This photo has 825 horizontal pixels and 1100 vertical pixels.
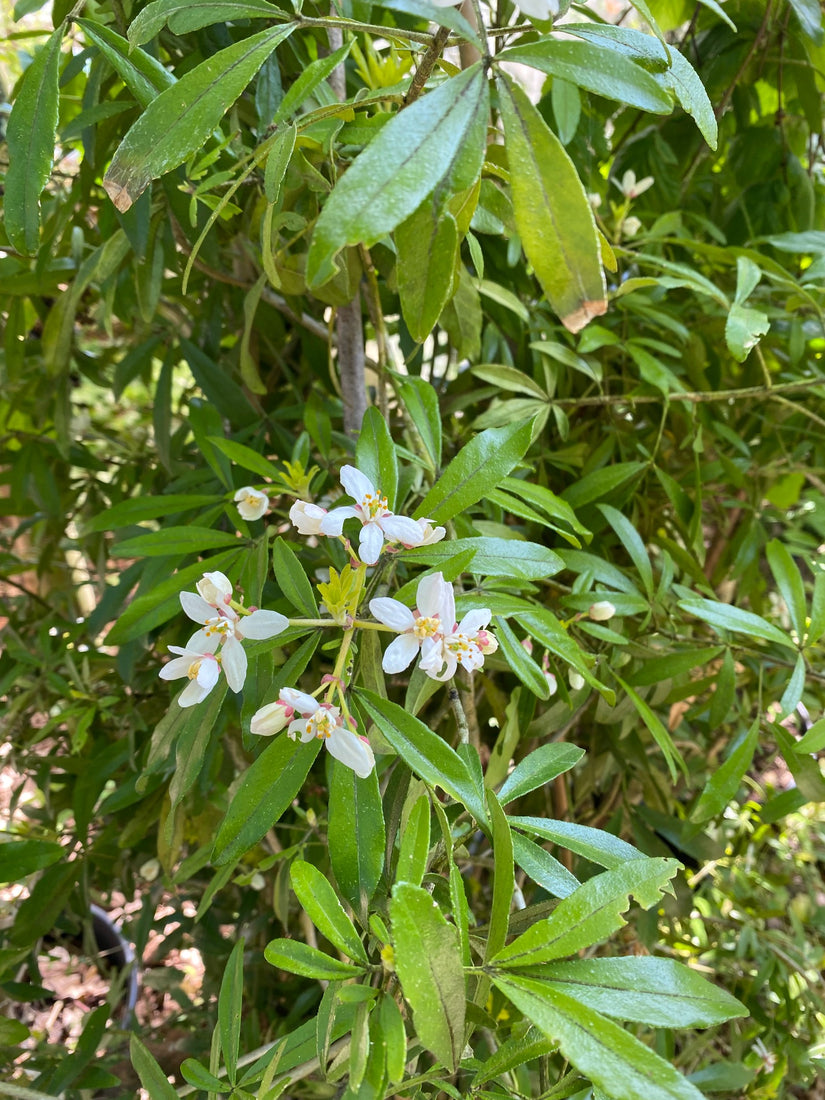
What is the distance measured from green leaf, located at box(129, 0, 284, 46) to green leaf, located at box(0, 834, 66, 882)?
58 cm

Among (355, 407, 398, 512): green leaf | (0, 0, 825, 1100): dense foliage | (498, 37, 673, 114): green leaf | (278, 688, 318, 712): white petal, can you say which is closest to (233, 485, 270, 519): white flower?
(0, 0, 825, 1100): dense foliage

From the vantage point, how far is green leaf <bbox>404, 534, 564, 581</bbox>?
423mm

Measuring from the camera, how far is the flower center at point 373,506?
406 mm

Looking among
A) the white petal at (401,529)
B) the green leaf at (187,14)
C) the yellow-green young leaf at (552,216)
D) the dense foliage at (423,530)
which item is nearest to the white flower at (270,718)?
the dense foliage at (423,530)

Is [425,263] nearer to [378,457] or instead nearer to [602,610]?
[378,457]

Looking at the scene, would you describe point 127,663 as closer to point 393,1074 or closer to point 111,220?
point 111,220

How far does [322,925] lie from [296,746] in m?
0.08

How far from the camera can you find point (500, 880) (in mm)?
361

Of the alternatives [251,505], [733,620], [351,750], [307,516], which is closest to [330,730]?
[351,750]

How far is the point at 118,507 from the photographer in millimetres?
652

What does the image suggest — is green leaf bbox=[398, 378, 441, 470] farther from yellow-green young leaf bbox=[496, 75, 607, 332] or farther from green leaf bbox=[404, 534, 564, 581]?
yellow-green young leaf bbox=[496, 75, 607, 332]

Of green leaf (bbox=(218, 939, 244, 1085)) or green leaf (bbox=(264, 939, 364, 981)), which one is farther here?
green leaf (bbox=(218, 939, 244, 1085))

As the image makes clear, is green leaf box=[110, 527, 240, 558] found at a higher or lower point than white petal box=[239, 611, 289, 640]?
lower

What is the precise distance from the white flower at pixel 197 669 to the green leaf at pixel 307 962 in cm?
12
